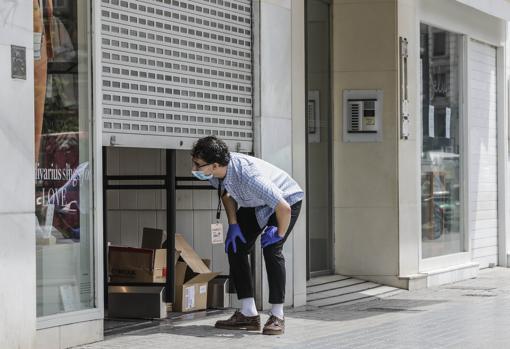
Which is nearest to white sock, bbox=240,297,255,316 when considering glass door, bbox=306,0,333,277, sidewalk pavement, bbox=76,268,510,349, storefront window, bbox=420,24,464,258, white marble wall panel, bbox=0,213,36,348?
sidewalk pavement, bbox=76,268,510,349

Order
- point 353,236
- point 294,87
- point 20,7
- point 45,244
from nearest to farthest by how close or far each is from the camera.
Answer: point 20,7
point 45,244
point 294,87
point 353,236

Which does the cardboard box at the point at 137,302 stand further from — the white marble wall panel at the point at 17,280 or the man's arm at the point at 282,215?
the white marble wall panel at the point at 17,280

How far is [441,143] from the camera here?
1553 centimetres

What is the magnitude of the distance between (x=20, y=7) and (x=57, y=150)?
120cm

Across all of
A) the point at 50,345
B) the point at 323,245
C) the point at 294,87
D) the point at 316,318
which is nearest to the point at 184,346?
the point at 50,345

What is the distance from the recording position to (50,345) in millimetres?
7953

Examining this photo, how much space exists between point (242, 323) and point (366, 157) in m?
4.83

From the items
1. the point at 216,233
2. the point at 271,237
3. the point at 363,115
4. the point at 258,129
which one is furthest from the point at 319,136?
the point at 271,237

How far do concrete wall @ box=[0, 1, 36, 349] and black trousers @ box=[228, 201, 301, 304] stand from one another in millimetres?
2145

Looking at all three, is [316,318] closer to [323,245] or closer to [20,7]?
[323,245]

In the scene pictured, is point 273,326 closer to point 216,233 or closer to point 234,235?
point 234,235

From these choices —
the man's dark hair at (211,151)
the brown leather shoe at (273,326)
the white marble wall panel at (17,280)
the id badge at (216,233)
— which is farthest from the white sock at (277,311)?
the white marble wall panel at (17,280)

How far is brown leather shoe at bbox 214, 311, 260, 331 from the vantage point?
9.30m

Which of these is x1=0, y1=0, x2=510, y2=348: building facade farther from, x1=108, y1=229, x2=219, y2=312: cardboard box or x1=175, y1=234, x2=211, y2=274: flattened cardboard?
x1=175, y1=234, x2=211, y2=274: flattened cardboard
